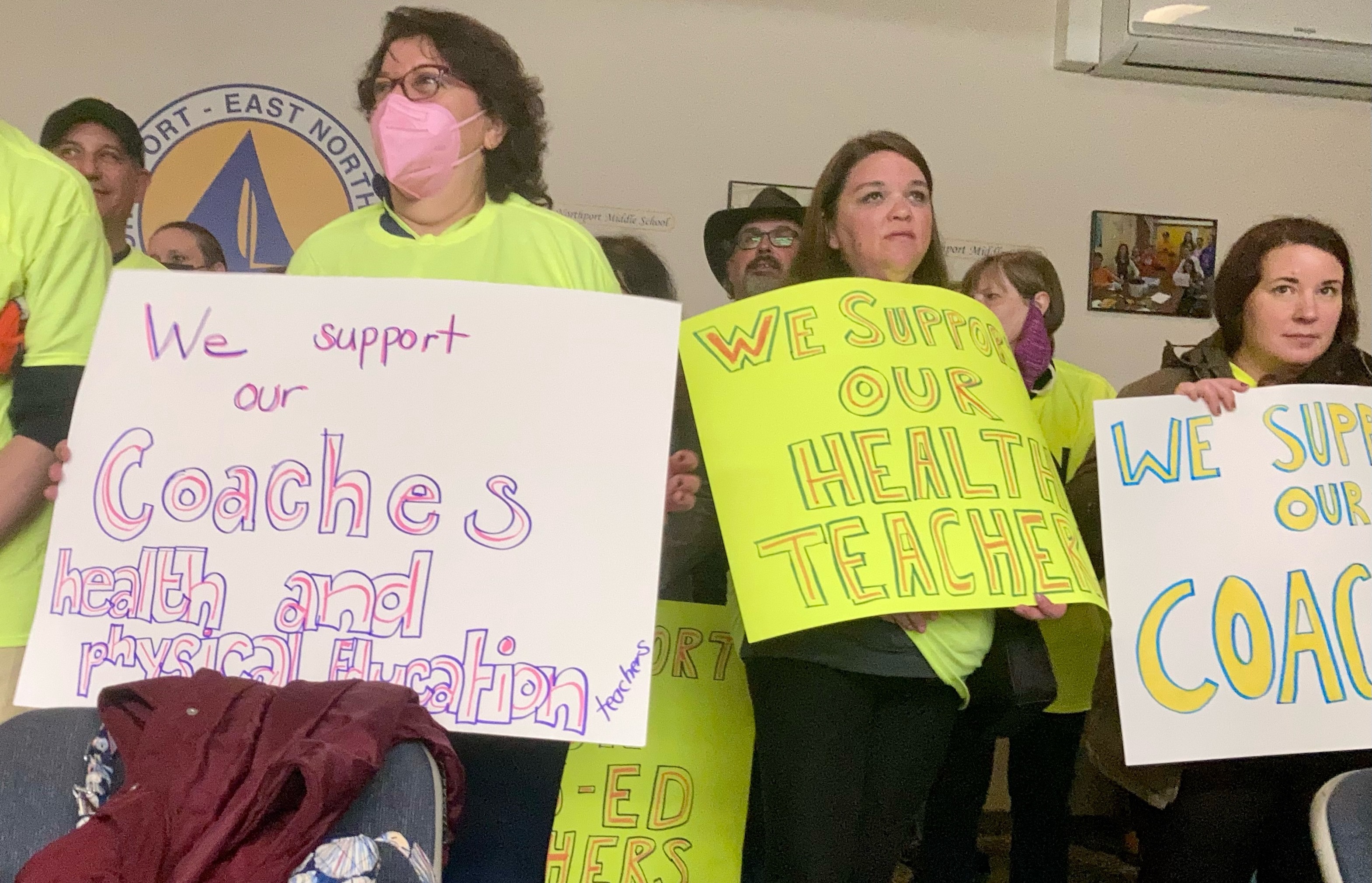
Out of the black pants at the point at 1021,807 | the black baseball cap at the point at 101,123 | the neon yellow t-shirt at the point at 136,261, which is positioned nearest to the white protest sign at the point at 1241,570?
the black pants at the point at 1021,807

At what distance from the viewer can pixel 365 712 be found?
81 centimetres

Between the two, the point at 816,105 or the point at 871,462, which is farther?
the point at 816,105

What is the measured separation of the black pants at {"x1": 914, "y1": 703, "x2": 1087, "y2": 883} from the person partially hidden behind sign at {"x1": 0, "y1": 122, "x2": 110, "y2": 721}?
137 centimetres

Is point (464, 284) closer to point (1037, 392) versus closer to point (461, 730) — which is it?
point (461, 730)

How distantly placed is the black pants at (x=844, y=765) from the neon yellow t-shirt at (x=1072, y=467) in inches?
15.5

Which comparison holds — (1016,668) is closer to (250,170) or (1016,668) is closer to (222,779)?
(222,779)

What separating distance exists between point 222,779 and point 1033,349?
60.6 inches

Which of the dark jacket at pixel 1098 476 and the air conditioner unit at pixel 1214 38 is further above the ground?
the air conditioner unit at pixel 1214 38

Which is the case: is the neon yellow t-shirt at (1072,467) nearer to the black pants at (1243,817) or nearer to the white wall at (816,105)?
the black pants at (1243,817)

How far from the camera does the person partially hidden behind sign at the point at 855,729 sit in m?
1.06

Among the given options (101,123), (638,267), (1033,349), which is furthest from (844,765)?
(101,123)

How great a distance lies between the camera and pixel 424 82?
4.04 ft

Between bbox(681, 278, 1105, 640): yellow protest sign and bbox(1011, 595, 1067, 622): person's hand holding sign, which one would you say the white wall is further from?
bbox(1011, 595, 1067, 622): person's hand holding sign

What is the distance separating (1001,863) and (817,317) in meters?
1.55
